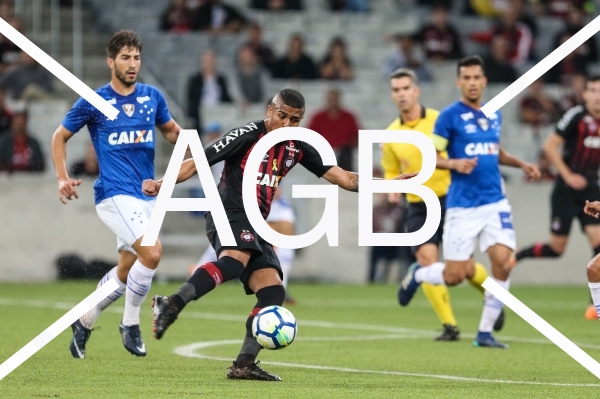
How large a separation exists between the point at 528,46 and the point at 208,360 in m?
15.7

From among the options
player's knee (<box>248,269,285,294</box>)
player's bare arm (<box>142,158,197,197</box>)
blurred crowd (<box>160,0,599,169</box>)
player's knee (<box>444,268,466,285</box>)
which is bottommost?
player's knee (<box>444,268,466,285</box>)

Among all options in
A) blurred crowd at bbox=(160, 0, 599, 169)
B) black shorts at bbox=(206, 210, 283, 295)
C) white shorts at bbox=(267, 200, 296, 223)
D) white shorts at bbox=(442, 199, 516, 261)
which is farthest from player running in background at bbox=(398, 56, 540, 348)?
blurred crowd at bbox=(160, 0, 599, 169)

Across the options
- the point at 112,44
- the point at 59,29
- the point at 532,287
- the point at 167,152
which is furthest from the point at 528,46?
the point at 112,44

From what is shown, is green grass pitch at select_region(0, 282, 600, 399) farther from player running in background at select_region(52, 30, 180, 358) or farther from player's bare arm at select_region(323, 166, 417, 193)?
player's bare arm at select_region(323, 166, 417, 193)

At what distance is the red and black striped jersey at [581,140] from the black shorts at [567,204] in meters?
0.17

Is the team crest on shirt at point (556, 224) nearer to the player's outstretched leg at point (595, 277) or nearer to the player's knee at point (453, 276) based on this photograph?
the player's knee at point (453, 276)

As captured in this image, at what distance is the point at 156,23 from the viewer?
72.4ft

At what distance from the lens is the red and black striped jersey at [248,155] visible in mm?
8289

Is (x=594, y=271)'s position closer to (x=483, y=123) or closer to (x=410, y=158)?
(x=483, y=123)

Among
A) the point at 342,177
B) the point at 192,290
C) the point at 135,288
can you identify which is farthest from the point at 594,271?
the point at 135,288

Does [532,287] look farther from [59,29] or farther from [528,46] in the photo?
[59,29]

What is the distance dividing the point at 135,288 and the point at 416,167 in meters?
3.59

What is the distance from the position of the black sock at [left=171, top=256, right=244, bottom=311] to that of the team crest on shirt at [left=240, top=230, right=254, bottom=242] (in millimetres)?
175

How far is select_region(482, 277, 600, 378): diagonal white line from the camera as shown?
30.6 ft
